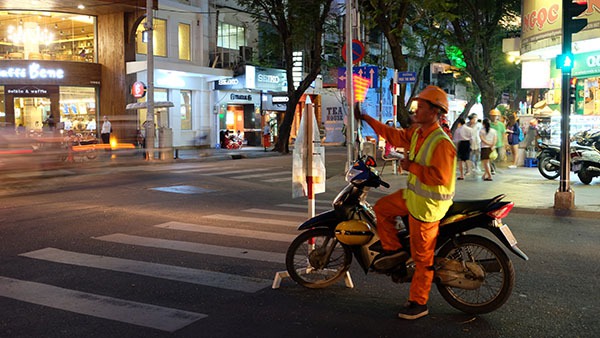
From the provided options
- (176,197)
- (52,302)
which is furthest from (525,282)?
(176,197)

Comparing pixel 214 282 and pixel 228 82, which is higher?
pixel 228 82

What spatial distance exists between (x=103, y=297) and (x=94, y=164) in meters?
17.2

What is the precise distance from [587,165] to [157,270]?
12176mm

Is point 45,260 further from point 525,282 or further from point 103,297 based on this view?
point 525,282

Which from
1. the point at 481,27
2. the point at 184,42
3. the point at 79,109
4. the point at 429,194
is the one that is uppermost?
the point at 184,42

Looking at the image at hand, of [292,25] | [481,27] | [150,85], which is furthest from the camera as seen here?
[292,25]

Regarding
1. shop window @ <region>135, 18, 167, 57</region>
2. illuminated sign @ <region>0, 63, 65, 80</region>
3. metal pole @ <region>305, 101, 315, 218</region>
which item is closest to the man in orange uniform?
metal pole @ <region>305, 101, 315, 218</region>

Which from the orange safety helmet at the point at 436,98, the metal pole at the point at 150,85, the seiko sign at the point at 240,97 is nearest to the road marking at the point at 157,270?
the orange safety helmet at the point at 436,98

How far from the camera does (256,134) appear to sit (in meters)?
37.6

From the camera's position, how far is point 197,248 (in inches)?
299

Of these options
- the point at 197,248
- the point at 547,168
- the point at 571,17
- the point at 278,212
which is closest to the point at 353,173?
the point at 197,248

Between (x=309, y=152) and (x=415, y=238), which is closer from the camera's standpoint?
(x=415, y=238)

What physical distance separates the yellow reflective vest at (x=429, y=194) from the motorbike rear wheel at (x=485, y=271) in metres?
0.44

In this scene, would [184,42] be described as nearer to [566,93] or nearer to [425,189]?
[566,93]
